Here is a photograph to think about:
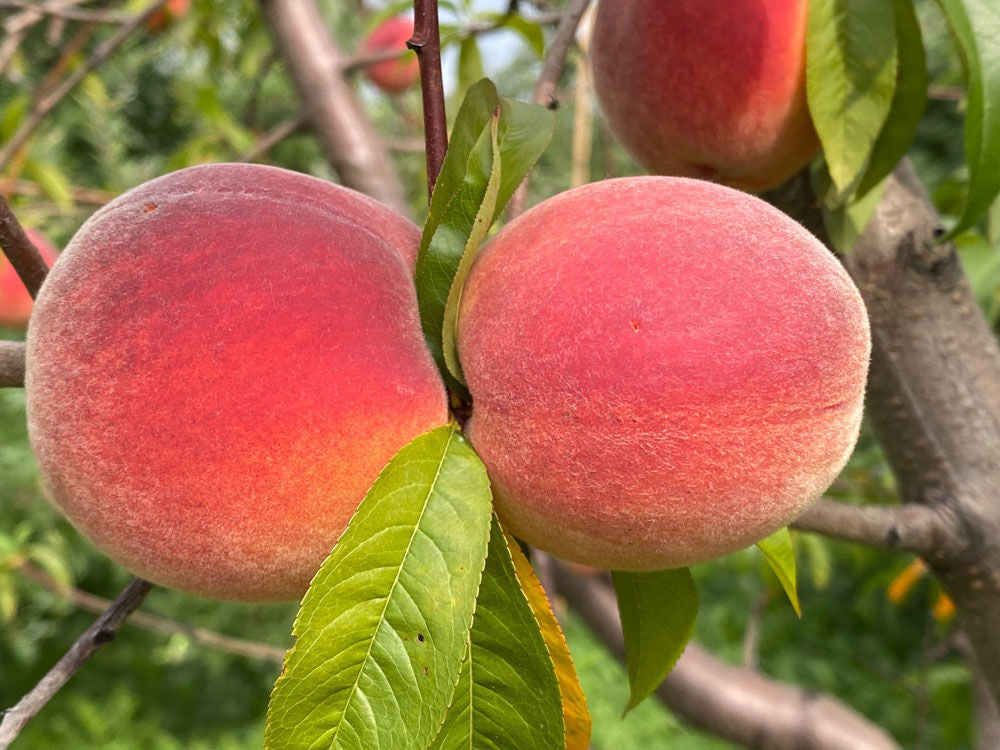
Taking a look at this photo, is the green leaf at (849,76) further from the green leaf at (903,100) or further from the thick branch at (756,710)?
the thick branch at (756,710)

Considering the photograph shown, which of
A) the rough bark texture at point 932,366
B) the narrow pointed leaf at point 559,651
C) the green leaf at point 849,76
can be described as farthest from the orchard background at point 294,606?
the narrow pointed leaf at point 559,651

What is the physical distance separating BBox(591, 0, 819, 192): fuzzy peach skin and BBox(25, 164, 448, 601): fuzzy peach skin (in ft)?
1.05

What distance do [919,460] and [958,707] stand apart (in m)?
1.64

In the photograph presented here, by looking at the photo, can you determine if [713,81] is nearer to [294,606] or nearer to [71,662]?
[71,662]

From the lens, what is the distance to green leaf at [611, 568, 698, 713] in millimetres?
535

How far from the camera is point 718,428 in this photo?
381 millimetres

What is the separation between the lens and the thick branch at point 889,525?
0.63 m

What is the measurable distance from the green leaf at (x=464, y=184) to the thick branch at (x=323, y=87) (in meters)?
0.85

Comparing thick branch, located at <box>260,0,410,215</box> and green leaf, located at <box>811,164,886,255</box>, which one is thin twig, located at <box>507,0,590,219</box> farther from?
thick branch, located at <box>260,0,410,215</box>

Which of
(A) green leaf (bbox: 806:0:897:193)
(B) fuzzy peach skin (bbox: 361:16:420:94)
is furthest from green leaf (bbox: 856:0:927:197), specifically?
(B) fuzzy peach skin (bbox: 361:16:420:94)

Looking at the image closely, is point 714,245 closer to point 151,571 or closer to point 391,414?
point 391,414

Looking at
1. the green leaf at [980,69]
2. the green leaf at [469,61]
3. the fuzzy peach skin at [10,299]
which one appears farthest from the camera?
the fuzzy peach skin at [10,299]

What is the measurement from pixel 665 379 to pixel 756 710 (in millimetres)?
1004

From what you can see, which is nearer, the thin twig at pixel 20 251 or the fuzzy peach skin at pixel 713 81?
the thin twig at pixel 20 251
